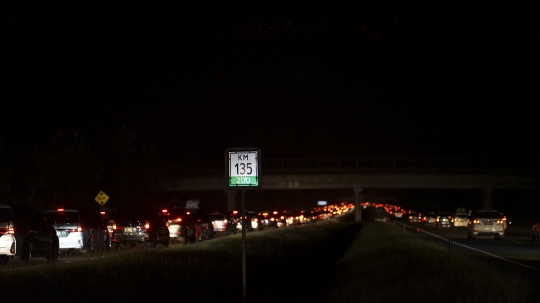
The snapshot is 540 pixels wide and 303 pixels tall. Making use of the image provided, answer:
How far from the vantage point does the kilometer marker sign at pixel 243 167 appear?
49.7 feet

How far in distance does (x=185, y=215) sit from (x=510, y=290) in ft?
83.3

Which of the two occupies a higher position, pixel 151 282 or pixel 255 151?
pixel 255 151

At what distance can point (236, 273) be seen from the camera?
21547 millimetres

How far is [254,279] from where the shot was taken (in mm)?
22547

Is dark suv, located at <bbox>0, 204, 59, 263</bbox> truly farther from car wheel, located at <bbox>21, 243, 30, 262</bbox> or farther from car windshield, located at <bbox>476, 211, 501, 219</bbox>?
car windshield, located at <bbox>476, 211, 501, 219</bbox>

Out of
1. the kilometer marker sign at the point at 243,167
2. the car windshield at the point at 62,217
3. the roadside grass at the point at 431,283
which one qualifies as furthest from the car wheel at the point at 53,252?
the kilometer marker sign at the point at 243,167

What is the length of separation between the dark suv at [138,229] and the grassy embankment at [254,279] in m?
4.36

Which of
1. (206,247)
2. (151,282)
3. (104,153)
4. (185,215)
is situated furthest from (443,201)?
(151,282)

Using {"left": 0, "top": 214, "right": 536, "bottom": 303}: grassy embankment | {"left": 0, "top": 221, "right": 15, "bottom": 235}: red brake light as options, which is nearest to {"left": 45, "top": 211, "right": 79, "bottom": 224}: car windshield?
{"left": 0, "top": 214, "right": 536, "bottom": 303}: grassy embankment

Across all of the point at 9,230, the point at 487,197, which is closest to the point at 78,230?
the point at 9,230

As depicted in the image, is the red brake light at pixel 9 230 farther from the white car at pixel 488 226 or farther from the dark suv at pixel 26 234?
the white car at pixel 488 226

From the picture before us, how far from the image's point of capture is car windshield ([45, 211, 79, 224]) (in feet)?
91.3

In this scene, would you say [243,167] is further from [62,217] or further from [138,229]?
[138,229]

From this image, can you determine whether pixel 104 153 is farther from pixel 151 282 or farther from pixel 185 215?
pixel 151 282
